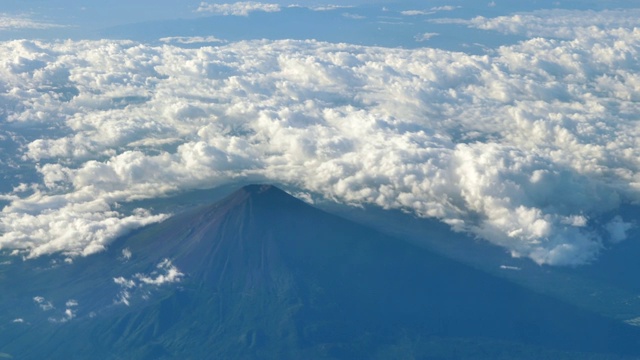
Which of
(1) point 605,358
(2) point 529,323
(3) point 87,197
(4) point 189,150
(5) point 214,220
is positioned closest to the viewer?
(1) point 605,358

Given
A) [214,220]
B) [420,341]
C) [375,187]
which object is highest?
[375,187]

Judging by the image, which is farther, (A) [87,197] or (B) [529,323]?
(A) [87,197]

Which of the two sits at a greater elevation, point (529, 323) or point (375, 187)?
point (375, 187)

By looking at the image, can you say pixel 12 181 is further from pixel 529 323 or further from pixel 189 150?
pixel 529 323

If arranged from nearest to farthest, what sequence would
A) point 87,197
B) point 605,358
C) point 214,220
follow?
point 605,358, point 214,220, point 87,197

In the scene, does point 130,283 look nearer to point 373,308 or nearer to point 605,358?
point 373,308

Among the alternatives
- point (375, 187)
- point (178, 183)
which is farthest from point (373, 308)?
point (178, 183)
